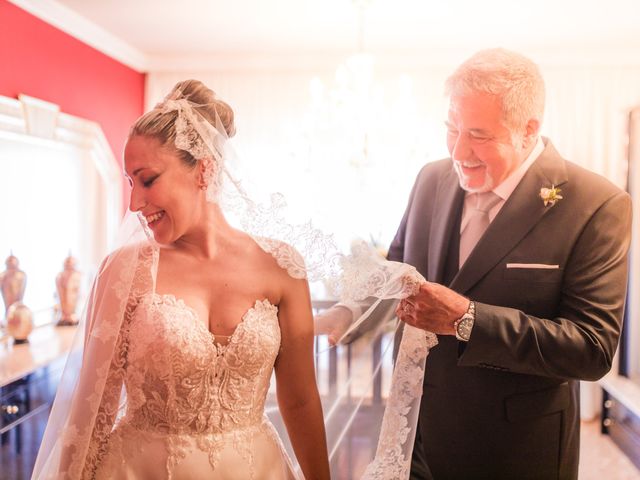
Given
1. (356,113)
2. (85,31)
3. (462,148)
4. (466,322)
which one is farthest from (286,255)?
(85,31)

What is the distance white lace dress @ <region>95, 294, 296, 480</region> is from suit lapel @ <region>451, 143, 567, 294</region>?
624 millimetres

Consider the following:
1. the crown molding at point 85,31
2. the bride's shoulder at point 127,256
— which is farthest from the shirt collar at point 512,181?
the crown molding at point 85,31

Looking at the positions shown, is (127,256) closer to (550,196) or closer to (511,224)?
(511,224)

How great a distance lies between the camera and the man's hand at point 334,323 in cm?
191

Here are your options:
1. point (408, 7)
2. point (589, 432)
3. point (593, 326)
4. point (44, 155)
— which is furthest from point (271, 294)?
point (589, 432)

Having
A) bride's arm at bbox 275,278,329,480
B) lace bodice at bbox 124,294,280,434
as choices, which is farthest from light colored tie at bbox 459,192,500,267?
lace bodice at bbox 124,294,280,434

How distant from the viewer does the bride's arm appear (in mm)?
1746

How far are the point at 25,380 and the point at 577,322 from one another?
2.78 metres

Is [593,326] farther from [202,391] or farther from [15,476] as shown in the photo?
[15,476]

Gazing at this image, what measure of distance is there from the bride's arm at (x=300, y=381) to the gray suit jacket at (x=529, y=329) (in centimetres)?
42

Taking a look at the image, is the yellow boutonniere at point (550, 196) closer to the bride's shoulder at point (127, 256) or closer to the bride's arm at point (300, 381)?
the bride's arm at point (300, 381)

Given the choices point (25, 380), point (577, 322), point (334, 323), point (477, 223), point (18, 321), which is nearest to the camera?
point (577, 322)

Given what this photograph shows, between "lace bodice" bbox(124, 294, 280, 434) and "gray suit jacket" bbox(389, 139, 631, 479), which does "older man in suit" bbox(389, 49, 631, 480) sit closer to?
"gray suit jacket" bbox(389, 139, 631, 479)

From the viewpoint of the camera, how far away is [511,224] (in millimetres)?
1918
